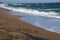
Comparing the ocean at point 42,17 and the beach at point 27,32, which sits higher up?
the beach at point 27,32

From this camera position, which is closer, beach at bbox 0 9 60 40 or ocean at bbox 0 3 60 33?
beach at bbox 0 9 60 40

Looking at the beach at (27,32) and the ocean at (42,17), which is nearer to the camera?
the beach at (27,32)

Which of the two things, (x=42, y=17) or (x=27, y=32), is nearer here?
(x=27, y=32)

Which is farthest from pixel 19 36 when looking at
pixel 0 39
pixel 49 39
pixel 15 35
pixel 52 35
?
pixel 52 35

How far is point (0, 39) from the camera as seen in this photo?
32.3 ft

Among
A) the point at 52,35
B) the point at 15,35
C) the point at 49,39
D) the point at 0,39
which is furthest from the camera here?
the point at 52,35

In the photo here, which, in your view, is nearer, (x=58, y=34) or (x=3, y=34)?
(x=3, y=34)

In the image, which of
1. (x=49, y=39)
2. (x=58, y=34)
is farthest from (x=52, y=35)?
(x=49, y=39)

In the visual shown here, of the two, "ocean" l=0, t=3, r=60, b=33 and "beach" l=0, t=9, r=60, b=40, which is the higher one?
"beach" l=0, t=9, r=60, b=40

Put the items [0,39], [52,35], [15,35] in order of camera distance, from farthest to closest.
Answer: [52,35] → [15,35] → [0,39]

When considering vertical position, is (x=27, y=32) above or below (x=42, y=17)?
above

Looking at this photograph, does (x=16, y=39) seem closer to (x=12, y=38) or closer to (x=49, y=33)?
(x=12, y=38)

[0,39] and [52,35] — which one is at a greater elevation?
[0,39]

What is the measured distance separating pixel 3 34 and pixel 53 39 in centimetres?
510
